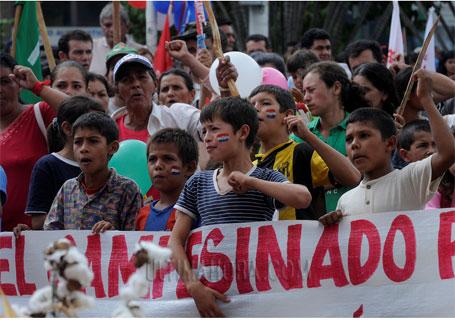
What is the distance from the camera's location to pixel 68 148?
20.5 feet

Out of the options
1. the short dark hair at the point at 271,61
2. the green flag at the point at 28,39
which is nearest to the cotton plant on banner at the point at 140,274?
the short dark hair at the point at 271,61

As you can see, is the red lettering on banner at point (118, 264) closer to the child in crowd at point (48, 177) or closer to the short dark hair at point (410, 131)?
the child in crowd at point (48, 177)

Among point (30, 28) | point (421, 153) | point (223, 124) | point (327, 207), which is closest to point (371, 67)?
point (421, 153)

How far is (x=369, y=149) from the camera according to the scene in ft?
17.4

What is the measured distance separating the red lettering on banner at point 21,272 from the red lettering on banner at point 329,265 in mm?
1501

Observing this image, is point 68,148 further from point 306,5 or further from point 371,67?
point 306,5

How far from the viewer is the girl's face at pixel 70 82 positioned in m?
7.48

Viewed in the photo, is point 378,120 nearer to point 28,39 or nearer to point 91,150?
point 91,150

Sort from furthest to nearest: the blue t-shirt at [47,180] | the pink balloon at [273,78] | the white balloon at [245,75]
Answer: the pink balloon at [273,78] < the white balloon at [245,75] < the blue t-shirt at [47,180]

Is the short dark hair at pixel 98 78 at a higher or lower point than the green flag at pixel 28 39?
lower

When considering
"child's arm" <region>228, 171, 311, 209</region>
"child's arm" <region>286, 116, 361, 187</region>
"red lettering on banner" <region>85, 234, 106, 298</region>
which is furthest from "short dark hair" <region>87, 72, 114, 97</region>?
"child's arm" <region>228, 171, 311, 209</region>

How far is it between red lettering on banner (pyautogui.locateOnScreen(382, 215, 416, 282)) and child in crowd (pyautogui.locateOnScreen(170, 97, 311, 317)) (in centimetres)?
46

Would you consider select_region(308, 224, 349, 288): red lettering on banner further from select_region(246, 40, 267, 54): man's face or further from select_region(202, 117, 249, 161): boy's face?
select_region(246, 40, 267, 54): man's face

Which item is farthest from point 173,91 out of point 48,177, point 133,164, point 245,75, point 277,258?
point 277,258
